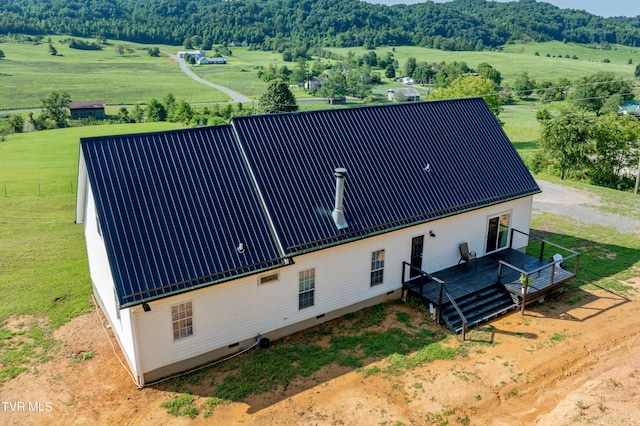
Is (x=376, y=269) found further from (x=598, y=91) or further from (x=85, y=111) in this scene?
(x=598, y=91)

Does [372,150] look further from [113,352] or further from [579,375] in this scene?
[113,352]

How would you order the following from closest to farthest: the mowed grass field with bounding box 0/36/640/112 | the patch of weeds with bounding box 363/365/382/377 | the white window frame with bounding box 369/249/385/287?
the patch of weeds with bounding box 363/365/382/377 → the white window frame with bounding box 369/249/385/287 → the mowed grass field with bounding box 0/36/640/112

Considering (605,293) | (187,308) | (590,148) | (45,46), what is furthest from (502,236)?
(45,46)

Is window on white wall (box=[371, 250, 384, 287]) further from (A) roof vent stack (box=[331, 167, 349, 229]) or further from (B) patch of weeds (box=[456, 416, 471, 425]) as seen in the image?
(B) patch of weeds (box=[456, 416, 471, 425])

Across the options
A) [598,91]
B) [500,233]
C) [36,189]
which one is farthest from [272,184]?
[598,91]

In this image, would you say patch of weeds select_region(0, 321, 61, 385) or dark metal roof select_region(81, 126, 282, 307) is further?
patch of weeds select_region(0, 321, 61, 385)

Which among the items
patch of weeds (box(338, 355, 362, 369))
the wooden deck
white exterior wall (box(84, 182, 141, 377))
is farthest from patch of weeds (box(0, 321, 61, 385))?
the wooden deck

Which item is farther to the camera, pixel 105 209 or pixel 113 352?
pixel 113 352
